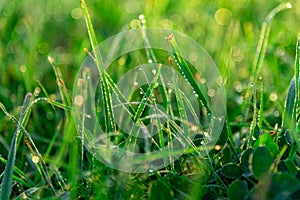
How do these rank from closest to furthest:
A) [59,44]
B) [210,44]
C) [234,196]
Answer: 1. [234,196]
2. [210,44]
3. [59,44]

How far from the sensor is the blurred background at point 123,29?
1.50 meters

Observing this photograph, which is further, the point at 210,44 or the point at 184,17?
the point at 184,17

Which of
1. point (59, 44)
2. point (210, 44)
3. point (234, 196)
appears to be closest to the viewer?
point (234, 196)

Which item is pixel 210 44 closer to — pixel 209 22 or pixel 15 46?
pixel 209 22

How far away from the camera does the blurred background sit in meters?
1.50

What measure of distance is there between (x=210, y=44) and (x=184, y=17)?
36 cm

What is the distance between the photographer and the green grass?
3.12 feet

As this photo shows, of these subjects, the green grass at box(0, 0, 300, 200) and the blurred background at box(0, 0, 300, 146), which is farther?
the blurred background at box(0, 0, 300, 146)

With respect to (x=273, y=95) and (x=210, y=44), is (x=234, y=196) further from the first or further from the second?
(x=210, y=44)

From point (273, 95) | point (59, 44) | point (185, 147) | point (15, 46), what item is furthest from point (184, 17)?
point (185, 147)

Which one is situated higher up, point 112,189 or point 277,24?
point 277,24

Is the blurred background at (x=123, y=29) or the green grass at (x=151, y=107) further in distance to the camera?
the blurred background at (x=123, y=29)

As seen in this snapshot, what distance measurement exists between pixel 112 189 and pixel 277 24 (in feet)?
4.42

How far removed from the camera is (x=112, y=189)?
0.95 metres
